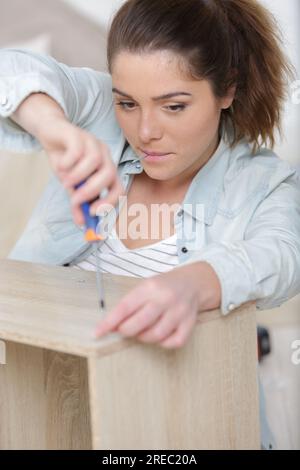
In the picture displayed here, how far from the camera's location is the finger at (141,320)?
2.76ft

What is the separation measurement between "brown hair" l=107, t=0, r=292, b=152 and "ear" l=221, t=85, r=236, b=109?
12 mm

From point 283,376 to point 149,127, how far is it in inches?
→ 45.5

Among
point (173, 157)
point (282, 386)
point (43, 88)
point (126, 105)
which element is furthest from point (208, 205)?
point (282, 386)

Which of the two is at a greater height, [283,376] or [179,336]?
[283,376]

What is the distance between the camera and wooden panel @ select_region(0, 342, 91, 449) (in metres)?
1.21

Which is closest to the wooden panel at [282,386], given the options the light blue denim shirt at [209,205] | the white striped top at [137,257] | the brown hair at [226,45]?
the light blue denim shirt at [209,205]

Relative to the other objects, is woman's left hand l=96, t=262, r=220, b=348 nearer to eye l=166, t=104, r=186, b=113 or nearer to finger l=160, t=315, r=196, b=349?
finger l=160, t=315, r=196, b=349

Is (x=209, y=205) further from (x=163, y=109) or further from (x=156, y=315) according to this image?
(x=156, y=315)

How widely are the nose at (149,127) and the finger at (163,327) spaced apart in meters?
0.42

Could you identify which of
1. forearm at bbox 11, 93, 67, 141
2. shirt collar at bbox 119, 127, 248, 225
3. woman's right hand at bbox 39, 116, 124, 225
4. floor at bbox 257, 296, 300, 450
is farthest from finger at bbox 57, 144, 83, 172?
floor at bbox 257, 296, 300, 450

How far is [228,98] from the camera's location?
1347 mm

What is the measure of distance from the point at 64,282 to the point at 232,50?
51 centimetres
